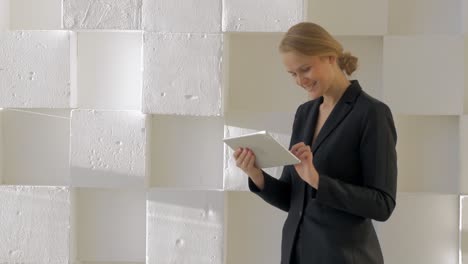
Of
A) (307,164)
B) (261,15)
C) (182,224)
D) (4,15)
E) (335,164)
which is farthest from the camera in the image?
(4,15)

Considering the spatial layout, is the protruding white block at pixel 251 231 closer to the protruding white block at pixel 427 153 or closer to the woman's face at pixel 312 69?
the protruding white block at pixel 427 153

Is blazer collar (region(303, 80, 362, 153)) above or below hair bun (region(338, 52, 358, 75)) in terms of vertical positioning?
below

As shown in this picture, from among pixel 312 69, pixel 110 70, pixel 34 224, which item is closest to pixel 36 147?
pixel 34 224


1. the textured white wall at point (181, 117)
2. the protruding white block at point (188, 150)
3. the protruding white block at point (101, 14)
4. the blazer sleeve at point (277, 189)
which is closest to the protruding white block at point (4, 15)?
the textured white wall at point (181, 117)

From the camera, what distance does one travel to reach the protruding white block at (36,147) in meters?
3.56

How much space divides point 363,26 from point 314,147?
1.22 metres

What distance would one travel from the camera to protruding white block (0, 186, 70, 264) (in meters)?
3.39

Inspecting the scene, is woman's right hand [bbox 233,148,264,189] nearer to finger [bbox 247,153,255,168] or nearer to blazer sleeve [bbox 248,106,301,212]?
finger [bbox 247,153,255,168]

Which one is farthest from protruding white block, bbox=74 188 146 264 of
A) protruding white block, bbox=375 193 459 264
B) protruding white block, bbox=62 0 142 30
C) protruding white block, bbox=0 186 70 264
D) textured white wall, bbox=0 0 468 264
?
protruding white block, bbox=375 193 459 264

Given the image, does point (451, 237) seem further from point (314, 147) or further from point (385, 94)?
point (314, 147)

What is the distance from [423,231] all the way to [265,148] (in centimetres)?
142

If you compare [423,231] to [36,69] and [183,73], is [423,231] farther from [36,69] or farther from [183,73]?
[36,69]

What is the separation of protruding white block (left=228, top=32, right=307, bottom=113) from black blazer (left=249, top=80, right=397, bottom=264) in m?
1.10

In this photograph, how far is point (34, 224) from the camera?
3.40 m
